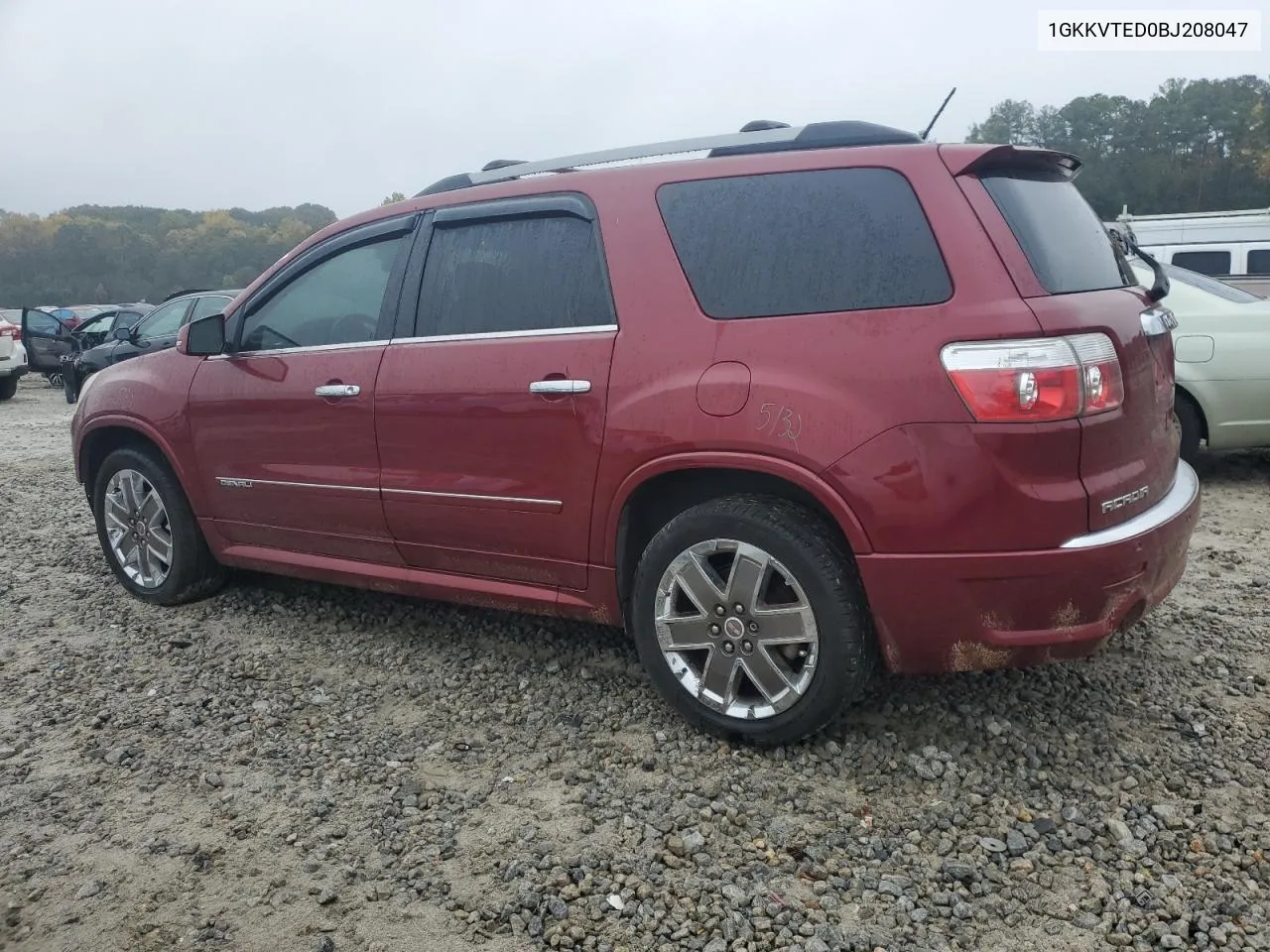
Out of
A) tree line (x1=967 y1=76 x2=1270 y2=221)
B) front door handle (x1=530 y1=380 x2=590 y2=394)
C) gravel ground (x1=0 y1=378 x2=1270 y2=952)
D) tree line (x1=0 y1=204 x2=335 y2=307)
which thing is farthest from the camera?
tree line (x1=0 y1=204 x2=335 y2=307)

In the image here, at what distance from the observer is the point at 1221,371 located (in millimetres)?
6090

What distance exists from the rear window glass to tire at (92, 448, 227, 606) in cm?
365

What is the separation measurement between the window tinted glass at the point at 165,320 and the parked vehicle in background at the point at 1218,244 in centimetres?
1152

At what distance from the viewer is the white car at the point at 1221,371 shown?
6.06m

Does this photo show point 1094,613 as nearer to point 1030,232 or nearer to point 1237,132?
point 1030,232

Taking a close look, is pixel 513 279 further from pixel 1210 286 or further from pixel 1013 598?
pixel 1210 286

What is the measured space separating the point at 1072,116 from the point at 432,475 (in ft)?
162

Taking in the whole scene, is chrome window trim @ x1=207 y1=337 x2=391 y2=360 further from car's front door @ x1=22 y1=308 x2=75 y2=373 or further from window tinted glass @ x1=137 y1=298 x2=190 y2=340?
car's front door @ x1=22 y1=308 x2=75 y2=373

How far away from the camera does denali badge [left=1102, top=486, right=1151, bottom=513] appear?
2.67 metres

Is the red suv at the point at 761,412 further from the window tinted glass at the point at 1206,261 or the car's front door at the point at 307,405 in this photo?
the window tinted glass at the point at 1206,261

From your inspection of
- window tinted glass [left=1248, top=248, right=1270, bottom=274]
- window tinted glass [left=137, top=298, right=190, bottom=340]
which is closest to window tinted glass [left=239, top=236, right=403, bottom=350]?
window tinted glass [left=137, top=298, right=190, bottom=340]

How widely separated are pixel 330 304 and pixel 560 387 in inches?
52.0

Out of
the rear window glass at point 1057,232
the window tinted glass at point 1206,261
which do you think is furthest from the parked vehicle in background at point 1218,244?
the rear window glass at point 1057,232

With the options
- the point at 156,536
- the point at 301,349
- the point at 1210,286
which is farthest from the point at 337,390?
the point at 1210,286
